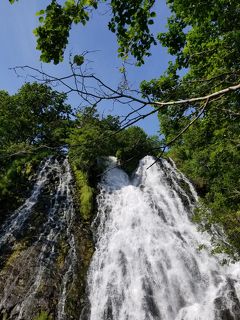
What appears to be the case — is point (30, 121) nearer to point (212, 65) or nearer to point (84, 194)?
point (84, 194)

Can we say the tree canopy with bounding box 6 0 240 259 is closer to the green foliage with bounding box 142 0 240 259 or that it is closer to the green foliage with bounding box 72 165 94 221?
the green foliage with bounding box 142 0 240 259

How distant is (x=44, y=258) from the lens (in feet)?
44.4

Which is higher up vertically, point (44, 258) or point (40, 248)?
point (40, 248)

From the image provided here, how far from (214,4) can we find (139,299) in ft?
31.5

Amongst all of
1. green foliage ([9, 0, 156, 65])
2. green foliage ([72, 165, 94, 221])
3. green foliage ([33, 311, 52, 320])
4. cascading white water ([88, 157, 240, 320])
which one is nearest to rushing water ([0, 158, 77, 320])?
green foliage ([33, 311, 52, 320])

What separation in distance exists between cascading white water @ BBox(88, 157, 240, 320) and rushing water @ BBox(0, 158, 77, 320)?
4.17 ft

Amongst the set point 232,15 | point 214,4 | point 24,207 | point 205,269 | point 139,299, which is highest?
point 24,207

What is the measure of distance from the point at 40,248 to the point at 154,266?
484cm

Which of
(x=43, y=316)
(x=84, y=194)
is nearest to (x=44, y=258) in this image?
(x=43, y=316)

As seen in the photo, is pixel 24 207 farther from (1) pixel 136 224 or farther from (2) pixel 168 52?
(2) pixel 168 52

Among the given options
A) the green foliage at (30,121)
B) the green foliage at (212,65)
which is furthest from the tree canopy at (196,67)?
the green foliage at (30,121)

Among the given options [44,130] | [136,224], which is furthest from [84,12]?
[44,130]

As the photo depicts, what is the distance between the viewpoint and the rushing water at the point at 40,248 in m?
11.7

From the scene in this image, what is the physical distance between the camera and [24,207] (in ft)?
55.1
